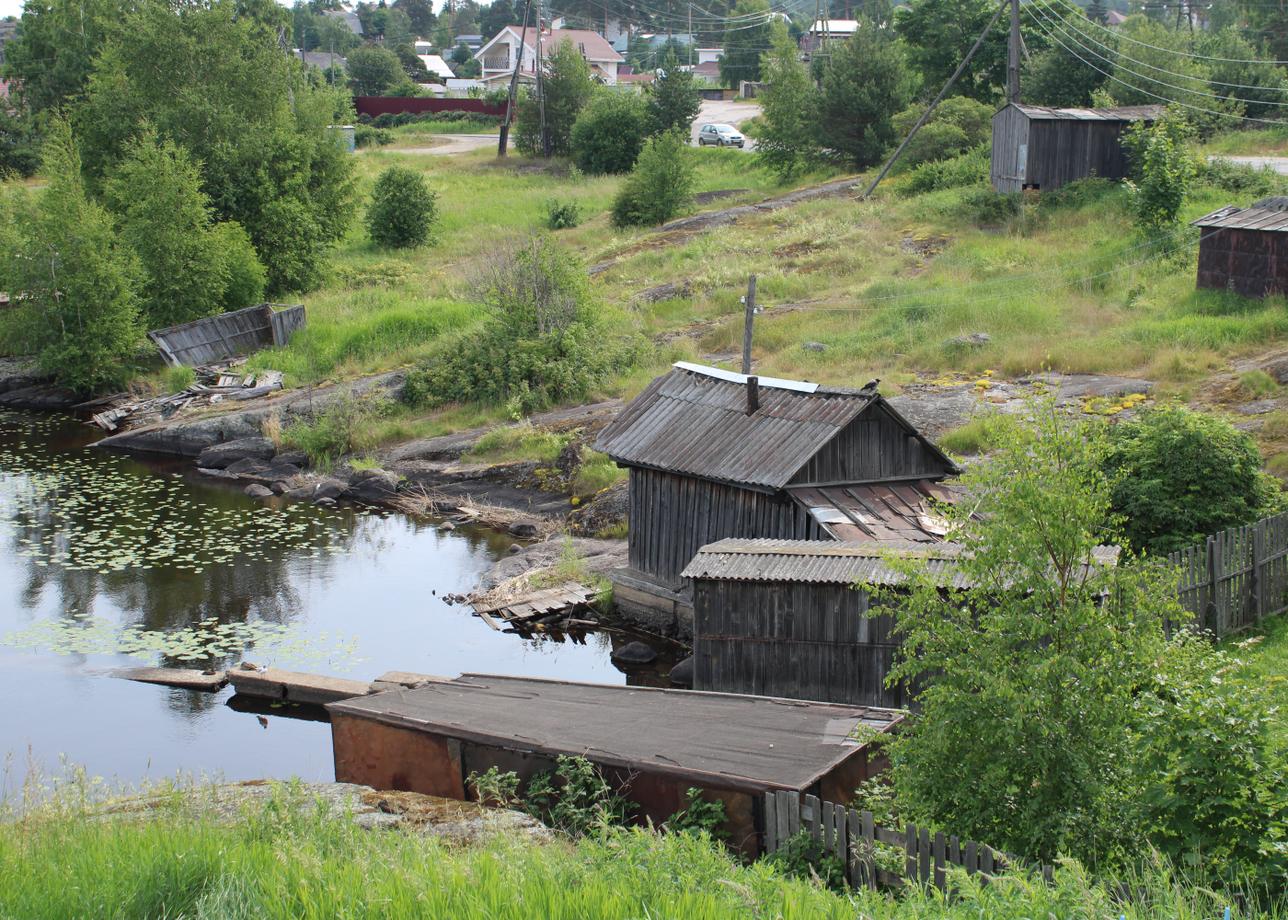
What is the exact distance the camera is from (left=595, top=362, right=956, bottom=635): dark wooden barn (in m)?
18.0

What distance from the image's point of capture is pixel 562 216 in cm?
5175

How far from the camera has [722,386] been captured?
66.2 ft

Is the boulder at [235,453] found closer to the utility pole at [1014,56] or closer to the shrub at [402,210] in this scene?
the shrub at [402,210]

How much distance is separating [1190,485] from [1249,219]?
15.4m

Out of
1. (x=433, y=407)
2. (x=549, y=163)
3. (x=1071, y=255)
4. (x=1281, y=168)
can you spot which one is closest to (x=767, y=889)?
(x=433, y=407)

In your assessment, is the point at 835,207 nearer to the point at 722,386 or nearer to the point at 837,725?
the point at 722,386

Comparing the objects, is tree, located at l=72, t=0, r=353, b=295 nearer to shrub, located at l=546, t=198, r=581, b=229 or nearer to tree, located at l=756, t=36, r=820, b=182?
shrub, located at l=546, t=198, r=581, b=229

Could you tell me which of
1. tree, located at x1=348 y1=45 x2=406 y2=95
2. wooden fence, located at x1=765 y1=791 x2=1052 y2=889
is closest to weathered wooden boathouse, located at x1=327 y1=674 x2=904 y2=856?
wooden fence, located at x1=765 y1=791 x2=1052 y2=889

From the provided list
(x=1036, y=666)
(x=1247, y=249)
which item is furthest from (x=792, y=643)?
(x=1247, y=249)

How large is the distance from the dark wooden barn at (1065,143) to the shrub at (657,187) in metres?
14.6

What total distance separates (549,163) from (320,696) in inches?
1997

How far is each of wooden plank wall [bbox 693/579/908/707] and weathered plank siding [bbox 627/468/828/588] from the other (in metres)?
2.29

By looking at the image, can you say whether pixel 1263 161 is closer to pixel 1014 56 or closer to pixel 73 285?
pixel 1014 56

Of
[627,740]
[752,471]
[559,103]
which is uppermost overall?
[559,103]
